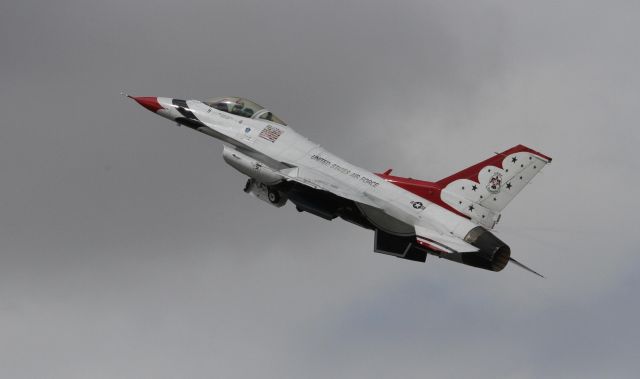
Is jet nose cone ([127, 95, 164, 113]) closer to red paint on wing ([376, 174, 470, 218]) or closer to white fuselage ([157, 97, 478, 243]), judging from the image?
white fuselage ([157, 97, 478, 243])

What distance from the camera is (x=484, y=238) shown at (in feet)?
130

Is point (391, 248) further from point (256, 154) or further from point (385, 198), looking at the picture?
point (256, 154)

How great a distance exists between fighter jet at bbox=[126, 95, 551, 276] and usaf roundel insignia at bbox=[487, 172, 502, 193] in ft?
0.10

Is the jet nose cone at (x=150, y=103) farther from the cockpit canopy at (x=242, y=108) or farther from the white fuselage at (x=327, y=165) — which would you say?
the cockpit canopy at (x=242, y=108)

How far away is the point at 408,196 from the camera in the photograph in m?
41.3

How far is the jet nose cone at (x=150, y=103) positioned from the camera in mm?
46281

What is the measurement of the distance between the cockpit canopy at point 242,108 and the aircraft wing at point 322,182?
3.43 m

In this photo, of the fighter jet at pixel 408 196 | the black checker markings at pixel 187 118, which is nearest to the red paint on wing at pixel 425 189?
the fighter jet at pixel 408 196

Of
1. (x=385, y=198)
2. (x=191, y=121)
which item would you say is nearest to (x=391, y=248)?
(x=385, y=198)

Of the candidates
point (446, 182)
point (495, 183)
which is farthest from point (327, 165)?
point (495, 183)

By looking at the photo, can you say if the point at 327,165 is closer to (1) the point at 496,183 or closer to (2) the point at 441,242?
(2) the point at 441,242

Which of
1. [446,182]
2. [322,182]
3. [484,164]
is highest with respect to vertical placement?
[484,164]

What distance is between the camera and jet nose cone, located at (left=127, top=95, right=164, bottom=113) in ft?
152

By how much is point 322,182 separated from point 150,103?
7867 mm
